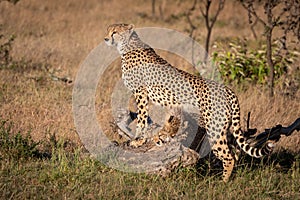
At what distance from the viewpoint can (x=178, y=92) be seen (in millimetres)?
5250

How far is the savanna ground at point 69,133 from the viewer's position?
461 centimetres

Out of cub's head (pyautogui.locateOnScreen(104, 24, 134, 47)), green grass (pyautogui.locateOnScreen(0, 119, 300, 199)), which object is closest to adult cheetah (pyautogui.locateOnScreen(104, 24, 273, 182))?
cub's head (pyautogui.locateOnScreen(104, 24, 134, 47))

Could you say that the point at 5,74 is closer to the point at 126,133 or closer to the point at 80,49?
the point at 80,49

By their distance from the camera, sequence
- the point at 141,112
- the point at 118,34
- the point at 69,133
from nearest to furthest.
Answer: the point at 141,112 → the point at 118,34 → the point at 69,133

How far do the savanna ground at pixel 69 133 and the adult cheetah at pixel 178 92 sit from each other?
0.34 m

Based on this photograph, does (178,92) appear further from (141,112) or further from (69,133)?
(69,133)

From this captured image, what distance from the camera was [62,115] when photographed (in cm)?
690

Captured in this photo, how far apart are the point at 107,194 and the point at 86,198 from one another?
176 millimetres

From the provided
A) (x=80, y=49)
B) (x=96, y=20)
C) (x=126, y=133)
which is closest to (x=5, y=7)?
(x=96, y=20)

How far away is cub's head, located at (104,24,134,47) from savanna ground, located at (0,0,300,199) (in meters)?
1.17

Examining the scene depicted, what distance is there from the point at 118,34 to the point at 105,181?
1824mm

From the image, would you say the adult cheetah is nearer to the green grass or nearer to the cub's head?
the cub's head

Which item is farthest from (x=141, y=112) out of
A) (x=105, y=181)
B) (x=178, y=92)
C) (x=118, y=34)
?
(x=105, y=181)

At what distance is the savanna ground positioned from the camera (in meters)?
4.61
